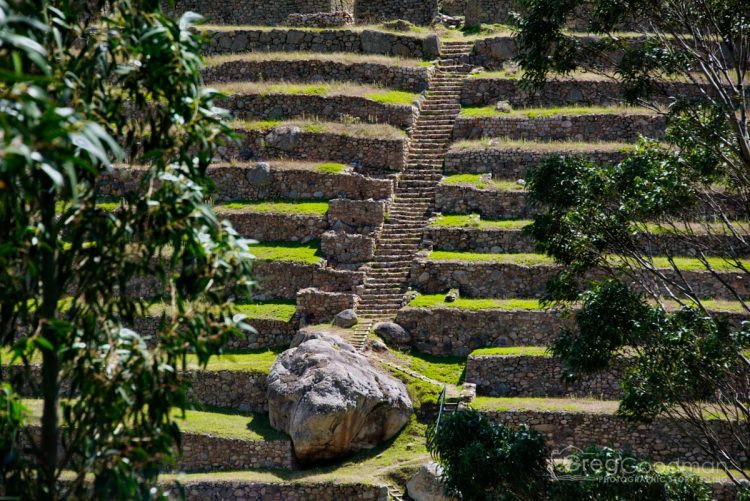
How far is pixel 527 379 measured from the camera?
3125 centimetres

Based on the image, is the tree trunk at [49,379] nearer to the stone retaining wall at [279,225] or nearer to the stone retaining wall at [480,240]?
the stone retaining wall at [480,240]

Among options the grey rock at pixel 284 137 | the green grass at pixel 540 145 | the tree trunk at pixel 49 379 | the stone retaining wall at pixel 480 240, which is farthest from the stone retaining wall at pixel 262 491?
the tree trunk at pixel 49 379

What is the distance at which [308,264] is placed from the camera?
1395 inches

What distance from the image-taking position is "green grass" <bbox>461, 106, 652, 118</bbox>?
4114 cm

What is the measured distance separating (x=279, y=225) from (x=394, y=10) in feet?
57.0

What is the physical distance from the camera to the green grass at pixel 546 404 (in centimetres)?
2939

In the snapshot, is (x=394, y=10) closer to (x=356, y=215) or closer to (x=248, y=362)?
(x=356, y=215)

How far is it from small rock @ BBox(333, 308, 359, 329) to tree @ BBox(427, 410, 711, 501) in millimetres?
12009

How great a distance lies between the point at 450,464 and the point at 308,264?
15.3 metres

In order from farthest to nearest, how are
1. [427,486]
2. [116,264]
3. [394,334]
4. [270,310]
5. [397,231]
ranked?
1. [397,231]
2. [270,310]
3. [394,334]
4. [427,486]
5. [116,264]

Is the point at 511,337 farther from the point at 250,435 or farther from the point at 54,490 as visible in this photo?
the point at 54,490

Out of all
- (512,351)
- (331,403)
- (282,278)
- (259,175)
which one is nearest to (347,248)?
(282,278)

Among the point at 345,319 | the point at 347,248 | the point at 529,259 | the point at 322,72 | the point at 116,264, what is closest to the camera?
the point at 116,264

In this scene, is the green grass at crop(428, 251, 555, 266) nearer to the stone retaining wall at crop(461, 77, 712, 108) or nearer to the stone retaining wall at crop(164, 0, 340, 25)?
the stone retaining wall at crop(461, 77, 712, 108)
